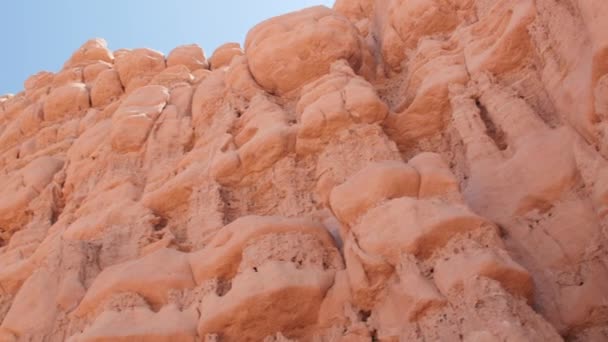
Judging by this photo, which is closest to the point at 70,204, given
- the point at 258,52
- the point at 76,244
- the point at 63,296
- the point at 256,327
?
the point at 76,244

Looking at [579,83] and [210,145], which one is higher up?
[579,83]

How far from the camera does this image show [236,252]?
359 inches

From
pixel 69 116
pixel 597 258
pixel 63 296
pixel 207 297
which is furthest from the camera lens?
pixel 69 116

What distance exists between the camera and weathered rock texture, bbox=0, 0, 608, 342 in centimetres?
725

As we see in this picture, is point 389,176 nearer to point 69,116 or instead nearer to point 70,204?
point 70,204

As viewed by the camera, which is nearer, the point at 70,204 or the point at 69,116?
the point at 70,204

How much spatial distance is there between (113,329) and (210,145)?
20.6 ft

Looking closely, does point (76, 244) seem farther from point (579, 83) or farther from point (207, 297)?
point (579, 83)

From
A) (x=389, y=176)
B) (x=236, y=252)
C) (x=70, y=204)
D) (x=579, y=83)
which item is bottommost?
(x=70, y=204)

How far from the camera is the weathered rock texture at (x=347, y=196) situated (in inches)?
285

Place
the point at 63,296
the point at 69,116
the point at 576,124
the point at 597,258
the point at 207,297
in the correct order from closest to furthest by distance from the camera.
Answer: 1. the point at 597,258
2. the point at 576,124
3. the point at 207,297
4. the point at 63,296
5. the point at 69,116

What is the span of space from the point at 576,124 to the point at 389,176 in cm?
271

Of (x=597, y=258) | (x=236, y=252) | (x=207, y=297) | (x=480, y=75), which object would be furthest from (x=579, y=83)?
(x=207, y=297)

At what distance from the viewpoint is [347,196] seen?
8336 millimetres
